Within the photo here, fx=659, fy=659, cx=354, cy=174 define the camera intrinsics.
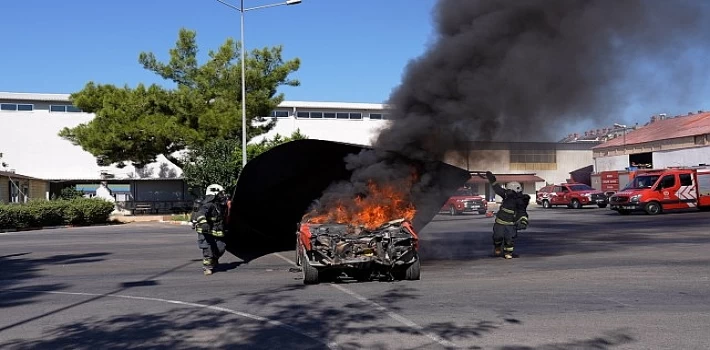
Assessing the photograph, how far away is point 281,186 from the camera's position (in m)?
12.9

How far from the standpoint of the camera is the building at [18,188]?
34938mm

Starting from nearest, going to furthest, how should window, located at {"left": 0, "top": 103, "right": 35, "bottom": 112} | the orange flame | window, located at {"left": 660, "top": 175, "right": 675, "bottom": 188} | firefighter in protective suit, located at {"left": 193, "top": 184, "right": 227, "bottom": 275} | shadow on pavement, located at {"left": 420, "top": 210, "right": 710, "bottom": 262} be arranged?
the orange flame, firefighter in protective suit, located at {"left": 193, "top": 184, "right": 227, "bottom": 275}, shadow on pavement, located at {"left": 420, "top": 210, "right": 710, "bottom": 262}, window, located at {"left": 660, "top": 175, "right": 675, "bottom": 188}, window, located at {"left": 0, "top": 103, "right": 35, "bottom": 112}

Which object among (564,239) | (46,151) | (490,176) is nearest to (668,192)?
(564,239)

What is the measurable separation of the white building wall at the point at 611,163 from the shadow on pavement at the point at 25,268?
42026 millimetres

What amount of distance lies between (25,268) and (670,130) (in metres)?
42.6

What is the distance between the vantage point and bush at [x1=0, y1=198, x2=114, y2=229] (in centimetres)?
2747

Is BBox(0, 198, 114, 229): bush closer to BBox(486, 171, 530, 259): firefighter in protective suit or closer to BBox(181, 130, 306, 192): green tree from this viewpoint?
BBox(181, 130, 306, 192): green tree

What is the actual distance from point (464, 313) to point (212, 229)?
5612 millimetres

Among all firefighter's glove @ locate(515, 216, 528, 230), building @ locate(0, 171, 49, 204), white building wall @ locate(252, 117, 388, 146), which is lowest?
firefighter's glove @ locate(515, 216, 528, 230)

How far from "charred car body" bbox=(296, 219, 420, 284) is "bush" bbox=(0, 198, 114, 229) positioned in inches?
869

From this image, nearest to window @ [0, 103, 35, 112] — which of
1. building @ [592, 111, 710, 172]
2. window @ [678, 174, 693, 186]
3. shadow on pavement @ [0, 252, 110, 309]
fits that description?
shadow on pavement @ [0, 252, 110, 309]

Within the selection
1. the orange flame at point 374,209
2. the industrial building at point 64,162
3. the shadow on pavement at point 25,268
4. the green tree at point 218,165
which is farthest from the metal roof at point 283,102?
the orange flame at point 374,209

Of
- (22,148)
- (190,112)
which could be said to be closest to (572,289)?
(190,112)

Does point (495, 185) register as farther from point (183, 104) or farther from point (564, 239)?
point (183, 104)
